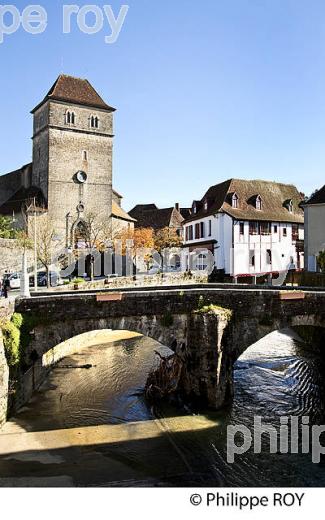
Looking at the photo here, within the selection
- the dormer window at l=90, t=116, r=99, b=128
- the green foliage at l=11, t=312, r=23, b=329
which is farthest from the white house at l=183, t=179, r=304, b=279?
the green foliage at l=11, t=312, r=23, b=329

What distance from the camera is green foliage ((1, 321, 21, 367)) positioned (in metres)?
15.7

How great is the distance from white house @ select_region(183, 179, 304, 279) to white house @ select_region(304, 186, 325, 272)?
553 centimetres

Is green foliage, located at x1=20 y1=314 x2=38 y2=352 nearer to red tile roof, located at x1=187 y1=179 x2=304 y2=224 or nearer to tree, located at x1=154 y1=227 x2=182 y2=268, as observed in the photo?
red tile roof, located at x1=187 y1=179 x2=304 y2=224

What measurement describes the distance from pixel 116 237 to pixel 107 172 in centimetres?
865

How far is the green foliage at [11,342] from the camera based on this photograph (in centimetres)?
1571

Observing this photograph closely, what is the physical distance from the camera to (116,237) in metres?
47.7

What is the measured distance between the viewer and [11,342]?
15.9 metres

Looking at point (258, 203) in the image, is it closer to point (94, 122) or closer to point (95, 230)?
point (95, 230)

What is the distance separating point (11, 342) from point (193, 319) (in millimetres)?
7215


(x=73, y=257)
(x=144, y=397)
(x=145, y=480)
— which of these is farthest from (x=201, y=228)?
(x=145, y=480)

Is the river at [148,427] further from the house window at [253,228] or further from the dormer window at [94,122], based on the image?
the dormer window at [94,122]

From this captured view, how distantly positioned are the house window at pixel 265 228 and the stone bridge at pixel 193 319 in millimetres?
22934

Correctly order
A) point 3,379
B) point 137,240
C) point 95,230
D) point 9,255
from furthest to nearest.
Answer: point 95,230 < point 137,240 < point 9,255 < point 3,379

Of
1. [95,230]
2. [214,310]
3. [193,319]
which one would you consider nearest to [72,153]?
[95,230]
